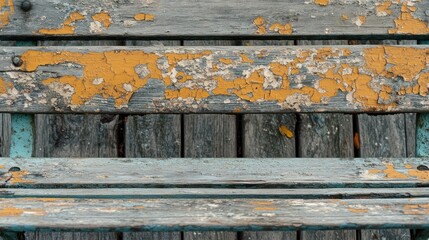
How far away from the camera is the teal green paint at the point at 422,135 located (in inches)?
66.6

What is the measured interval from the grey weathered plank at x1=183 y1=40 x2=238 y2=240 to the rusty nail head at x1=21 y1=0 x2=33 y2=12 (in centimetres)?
63

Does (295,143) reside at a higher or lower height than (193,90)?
lower

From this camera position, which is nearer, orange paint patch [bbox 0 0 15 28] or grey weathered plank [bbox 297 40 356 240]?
orange paint patch [bbox 0 0 15 28]

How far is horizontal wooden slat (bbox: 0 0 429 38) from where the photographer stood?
172 cm

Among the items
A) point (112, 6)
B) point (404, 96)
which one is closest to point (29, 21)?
point (112, 6)

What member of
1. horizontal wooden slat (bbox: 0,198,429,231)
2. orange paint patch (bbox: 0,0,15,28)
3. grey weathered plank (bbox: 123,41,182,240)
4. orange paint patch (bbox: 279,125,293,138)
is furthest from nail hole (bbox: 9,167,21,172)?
orange paint patch (bbox: 279,125,293,138)

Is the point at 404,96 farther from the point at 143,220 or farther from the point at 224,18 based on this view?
the point at 143,220

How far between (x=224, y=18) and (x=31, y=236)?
0.99 meters

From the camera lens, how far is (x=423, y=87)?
170cm

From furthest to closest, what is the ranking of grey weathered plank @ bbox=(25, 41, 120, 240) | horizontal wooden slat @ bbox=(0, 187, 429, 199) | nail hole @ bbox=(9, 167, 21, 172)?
1. grey weathered plank @ bbox=(25, 41, 120, 240)
2. nail hole @ bbox=(9, 167, 21, 172)
3. horizontal wooden slat @ bbox=(0, 187, 429, 199)

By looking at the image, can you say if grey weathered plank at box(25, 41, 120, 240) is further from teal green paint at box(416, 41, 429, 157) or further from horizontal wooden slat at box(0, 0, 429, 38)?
teal green paint at box(416, 41, 429, 157)

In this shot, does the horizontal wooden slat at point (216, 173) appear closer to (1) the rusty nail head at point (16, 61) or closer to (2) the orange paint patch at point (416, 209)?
(2) the orange paint patch at point (416, 209)

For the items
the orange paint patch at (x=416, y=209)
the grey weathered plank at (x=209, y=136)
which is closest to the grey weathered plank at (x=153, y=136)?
the grey weathered plank at (x=209, y=136)

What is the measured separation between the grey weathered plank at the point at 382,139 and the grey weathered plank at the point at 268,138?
241 millimetres
